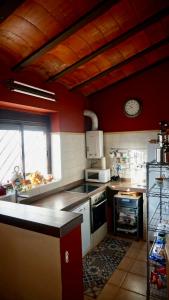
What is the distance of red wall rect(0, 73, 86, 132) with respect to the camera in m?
2.58

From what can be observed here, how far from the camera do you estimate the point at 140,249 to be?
10.4 feet

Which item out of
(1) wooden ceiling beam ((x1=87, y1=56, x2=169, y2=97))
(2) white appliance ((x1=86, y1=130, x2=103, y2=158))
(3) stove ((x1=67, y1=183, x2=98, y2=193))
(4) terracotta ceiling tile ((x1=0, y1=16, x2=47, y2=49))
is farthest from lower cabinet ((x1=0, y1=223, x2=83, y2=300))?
(1) wooden ceiling beam ((x1=87, y1=56, x2=169, y2=97))

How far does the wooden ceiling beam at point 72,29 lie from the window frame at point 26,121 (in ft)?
2.13

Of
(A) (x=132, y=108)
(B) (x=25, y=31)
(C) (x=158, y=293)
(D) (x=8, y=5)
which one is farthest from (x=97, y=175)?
(D) (x=8, y=5)

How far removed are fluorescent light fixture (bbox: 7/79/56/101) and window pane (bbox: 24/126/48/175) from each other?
56 cm

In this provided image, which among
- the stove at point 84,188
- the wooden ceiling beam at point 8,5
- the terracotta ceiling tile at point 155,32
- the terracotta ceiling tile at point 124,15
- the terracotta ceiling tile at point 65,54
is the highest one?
the terracotta ceiling tile at point 155,32

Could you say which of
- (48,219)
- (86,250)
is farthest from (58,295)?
(86,250)

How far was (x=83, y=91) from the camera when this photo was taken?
4.02 metres

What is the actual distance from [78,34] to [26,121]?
140cm

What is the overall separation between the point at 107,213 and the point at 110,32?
279 cm

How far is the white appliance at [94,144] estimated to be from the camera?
3.99 meters

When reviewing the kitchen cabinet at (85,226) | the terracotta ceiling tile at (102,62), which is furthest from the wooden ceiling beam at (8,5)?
the kitchen cabinet at (85,226)

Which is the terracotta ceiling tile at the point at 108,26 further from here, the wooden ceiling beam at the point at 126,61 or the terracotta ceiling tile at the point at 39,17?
the wooden ceiling beam at the point at 126,61

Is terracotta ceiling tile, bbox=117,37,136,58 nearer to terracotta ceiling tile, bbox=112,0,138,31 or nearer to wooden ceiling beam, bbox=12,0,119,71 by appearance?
terracotta ceiling tile, bbox=112,0,138,31
